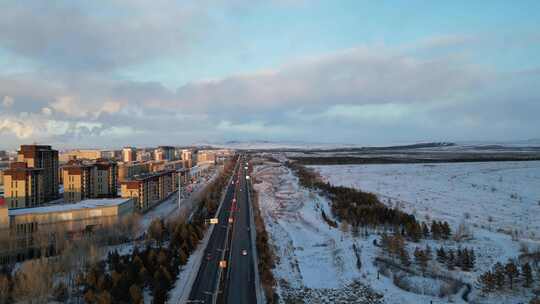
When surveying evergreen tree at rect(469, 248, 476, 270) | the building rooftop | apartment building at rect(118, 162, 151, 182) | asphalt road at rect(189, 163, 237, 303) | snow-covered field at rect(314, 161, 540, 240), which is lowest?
asphalt road at rect(189, 163, 237, 303)

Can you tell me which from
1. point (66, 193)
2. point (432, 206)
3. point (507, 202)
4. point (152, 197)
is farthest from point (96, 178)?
point (507, 202)

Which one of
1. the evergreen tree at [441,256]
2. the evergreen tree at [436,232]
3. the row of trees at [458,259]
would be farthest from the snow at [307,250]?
the evergreen tree at [436,232]

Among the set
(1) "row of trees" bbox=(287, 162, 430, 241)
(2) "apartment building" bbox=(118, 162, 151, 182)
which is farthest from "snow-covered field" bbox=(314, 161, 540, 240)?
(2) "apartment building" bbox=(118, 162, 151, 182)

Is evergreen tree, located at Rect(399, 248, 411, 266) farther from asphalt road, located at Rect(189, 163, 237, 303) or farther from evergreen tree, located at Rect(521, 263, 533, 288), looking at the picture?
asphalt road, located at Rect(189, 163, 237, 303)

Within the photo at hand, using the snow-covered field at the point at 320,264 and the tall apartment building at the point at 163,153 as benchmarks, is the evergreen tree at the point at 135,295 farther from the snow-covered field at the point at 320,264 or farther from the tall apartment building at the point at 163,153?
the tall apartment building at the point at 163,153

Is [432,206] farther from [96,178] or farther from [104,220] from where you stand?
[96,178]

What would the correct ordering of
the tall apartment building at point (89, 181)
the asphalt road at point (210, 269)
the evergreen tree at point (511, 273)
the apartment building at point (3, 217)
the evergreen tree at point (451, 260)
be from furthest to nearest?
the tall apartment building at point (89, 181) → the apartment building at point (3, 217) → the evergreen tree at point (451, 260) → the asphalt road at point (210, 269) → the evergreen tree at point (511, 273)
